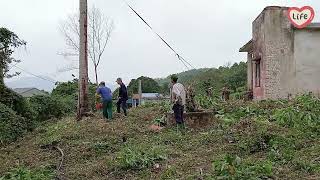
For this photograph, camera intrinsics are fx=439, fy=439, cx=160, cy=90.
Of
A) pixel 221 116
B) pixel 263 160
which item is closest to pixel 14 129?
pixel 221 116

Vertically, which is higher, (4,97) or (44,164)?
(4,97)

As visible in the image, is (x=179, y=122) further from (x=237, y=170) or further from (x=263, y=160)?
(x=237, y=170)

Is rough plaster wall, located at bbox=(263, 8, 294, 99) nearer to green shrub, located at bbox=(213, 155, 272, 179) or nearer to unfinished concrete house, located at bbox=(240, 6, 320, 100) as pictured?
unfinished concrete house, located at bbox=(240, 6, 320, 100)

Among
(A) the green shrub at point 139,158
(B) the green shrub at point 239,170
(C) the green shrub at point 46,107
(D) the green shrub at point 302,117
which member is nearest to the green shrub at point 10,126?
(A) the green shrub at point 139,158

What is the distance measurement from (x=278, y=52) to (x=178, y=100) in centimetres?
974

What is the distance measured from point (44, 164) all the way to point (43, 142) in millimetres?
3234

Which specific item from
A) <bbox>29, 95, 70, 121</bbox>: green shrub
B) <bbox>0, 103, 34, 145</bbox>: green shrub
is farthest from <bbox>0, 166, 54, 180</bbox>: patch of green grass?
<bbox>29, 95, 70, 121</bbox>: green shrub

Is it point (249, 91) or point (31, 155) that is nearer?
point (31, 155)

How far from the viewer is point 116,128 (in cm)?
1405

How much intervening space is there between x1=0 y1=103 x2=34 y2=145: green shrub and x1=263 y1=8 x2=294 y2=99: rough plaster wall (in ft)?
37.6

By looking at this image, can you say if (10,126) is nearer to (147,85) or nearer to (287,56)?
(287,56)

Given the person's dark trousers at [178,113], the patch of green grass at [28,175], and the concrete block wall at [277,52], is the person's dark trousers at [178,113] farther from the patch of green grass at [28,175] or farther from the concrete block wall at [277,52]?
the concrete block wall at [277,52]

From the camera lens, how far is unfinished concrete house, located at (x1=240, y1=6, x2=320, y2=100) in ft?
68.4

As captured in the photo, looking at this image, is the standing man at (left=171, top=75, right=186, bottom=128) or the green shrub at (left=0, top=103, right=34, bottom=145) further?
the green shrub at (left=0, top=103, right=34, bottom=145)
